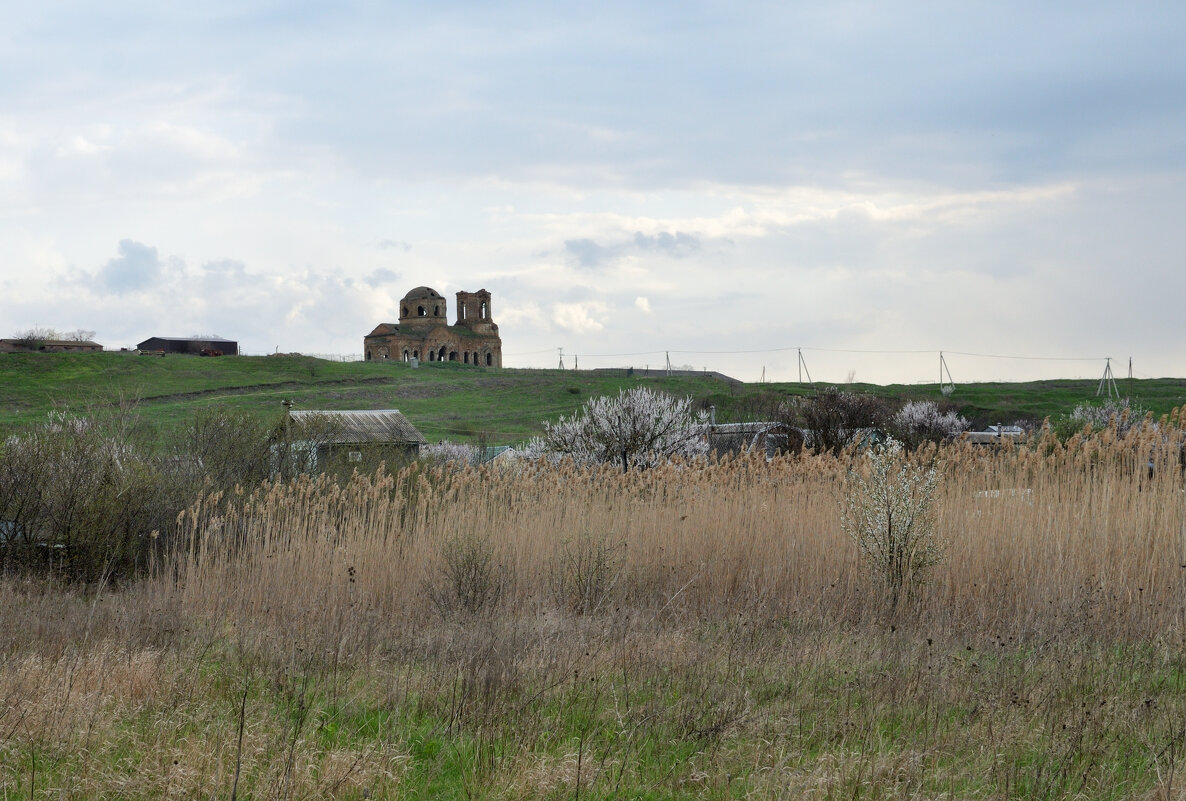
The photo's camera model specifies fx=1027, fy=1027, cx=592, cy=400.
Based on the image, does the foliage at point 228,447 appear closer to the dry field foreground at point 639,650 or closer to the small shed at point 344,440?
the small shed at point 344,440

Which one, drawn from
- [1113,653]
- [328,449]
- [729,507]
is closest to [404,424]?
[328,449]

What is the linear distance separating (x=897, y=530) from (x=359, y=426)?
58.0 ft

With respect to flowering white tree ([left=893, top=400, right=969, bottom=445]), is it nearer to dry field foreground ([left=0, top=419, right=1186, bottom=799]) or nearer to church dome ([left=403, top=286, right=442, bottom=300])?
dry field foreground ([left=0, top=419, right=1186, bottom=799])

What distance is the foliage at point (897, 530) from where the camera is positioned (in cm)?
745

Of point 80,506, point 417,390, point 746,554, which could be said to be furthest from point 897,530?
point 417,390

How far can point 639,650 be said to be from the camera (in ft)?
19.8

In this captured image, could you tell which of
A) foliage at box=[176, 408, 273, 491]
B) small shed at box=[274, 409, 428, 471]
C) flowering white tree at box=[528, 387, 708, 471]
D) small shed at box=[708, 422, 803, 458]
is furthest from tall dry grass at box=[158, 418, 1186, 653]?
small shed at box=[708, 422, 803, 458]

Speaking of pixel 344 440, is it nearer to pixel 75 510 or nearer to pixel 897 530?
pixel 75 510

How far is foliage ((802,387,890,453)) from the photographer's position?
1045 inches

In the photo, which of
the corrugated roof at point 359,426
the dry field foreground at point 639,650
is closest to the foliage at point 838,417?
the corrugated roof at point 359,426

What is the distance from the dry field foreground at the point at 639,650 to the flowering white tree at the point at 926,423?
22.1 metres

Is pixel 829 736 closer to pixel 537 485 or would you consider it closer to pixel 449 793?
pixel 449 793

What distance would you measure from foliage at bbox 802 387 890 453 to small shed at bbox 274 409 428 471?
409 inches

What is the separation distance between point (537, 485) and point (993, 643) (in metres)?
5.16
